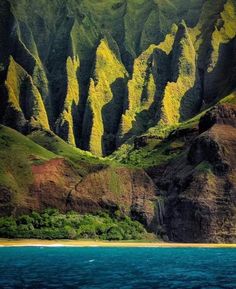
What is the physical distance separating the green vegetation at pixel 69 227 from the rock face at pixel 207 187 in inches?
471

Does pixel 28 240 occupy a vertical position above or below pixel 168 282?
above

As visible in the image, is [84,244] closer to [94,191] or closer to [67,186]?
[94,191]

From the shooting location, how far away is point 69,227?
168500mm

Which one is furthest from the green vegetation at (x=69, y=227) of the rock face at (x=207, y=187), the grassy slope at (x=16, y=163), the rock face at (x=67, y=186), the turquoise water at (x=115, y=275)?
the turquoise water at (x=115, y=275)

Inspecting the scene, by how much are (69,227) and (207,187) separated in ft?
129

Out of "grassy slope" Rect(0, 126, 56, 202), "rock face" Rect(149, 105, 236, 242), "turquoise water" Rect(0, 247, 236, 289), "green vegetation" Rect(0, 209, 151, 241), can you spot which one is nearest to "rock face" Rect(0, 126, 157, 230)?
"grassy slope" Rect(0, 126, 56, 202)

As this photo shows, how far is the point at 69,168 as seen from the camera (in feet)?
638

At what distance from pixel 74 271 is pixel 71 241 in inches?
3419

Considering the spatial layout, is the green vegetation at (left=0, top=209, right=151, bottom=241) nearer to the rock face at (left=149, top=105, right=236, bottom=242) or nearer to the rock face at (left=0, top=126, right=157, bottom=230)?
the rock face at (left=0, top=126, right=157, bottom=230)

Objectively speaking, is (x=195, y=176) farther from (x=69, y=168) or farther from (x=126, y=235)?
(x=69, y=168)

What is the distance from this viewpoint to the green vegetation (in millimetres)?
163125

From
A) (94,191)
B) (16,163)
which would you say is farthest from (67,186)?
(16,163)

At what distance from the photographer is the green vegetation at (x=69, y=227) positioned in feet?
535

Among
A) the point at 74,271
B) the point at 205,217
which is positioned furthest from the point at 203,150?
the point at 74,271
